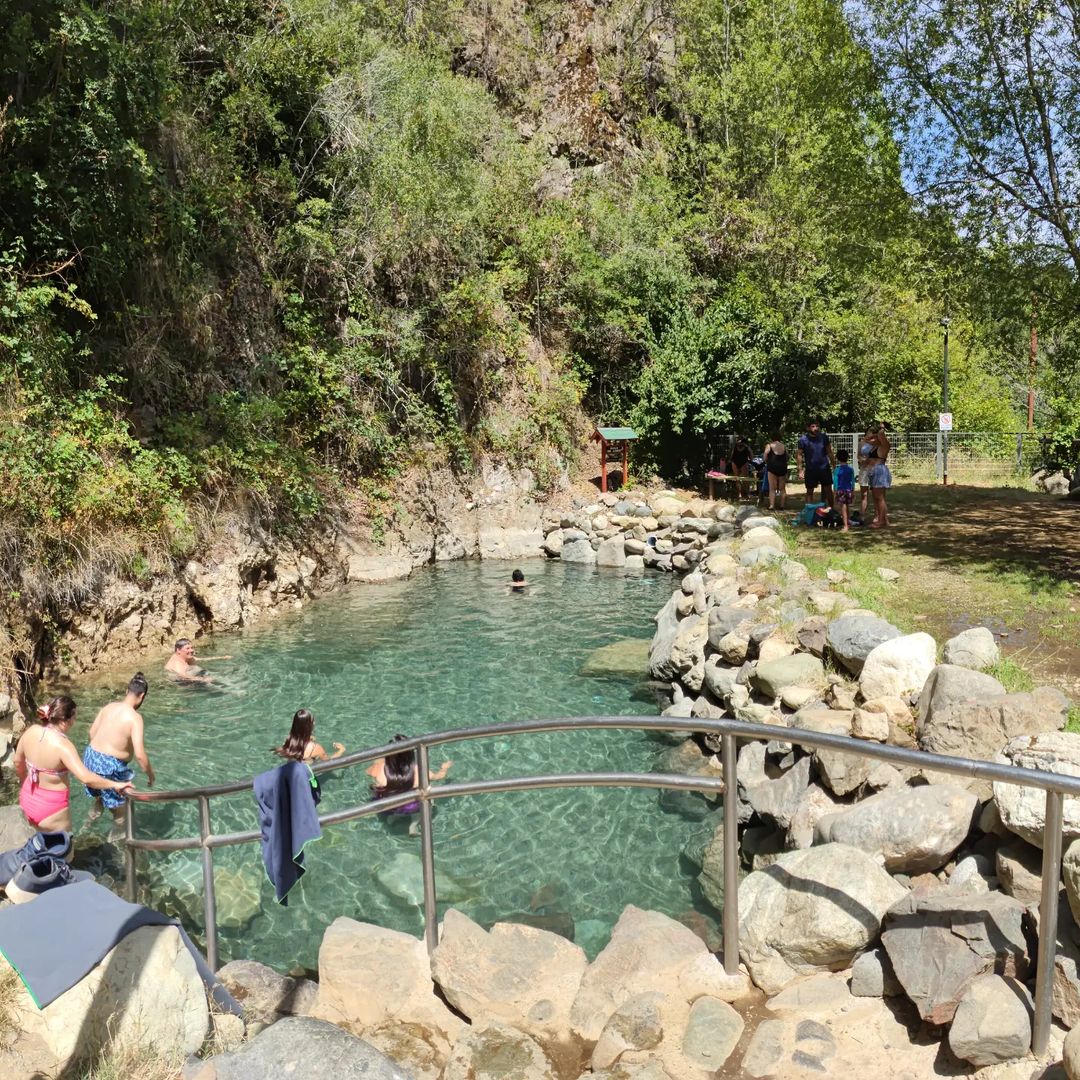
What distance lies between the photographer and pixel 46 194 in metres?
12.0

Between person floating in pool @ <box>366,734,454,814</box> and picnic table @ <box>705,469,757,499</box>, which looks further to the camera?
picnic table @ <box>705,469,757,499</box>

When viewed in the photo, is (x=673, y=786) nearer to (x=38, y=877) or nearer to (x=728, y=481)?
(x=38, y=877)

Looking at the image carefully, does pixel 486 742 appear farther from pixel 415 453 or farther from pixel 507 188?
pixel 507 188

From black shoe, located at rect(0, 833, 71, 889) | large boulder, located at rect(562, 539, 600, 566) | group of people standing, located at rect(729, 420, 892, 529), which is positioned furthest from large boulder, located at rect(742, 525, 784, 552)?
black shoe, located at rect(0, 833, 71, 889)

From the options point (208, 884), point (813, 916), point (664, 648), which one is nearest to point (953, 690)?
point (813, 916)

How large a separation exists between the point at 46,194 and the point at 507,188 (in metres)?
13.9

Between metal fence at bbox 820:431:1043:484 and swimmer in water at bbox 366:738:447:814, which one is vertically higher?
metal fence at bbox 820:431:1043:484

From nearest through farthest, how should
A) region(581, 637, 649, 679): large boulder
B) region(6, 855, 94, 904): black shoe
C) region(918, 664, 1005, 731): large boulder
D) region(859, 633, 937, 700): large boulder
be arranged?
region(6, 855, 94, 904): black shoe → region(918, 664, 1005, 731): large boulder → region(859, 633, 937, 700): large boulder → region(581, 637, 649, 679): large boulder

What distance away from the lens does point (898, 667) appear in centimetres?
692

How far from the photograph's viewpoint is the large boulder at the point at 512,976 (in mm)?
3850

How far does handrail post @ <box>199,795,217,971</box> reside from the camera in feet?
14.8

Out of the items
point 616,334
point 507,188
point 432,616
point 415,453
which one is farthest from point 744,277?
point 432,616

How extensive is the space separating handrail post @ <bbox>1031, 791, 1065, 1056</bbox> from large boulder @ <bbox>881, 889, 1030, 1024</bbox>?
0.26 meters

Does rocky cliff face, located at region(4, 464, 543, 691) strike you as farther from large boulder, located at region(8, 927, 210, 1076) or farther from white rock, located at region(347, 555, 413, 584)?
large boulder, located at region(8, 927, 210, 1076)
